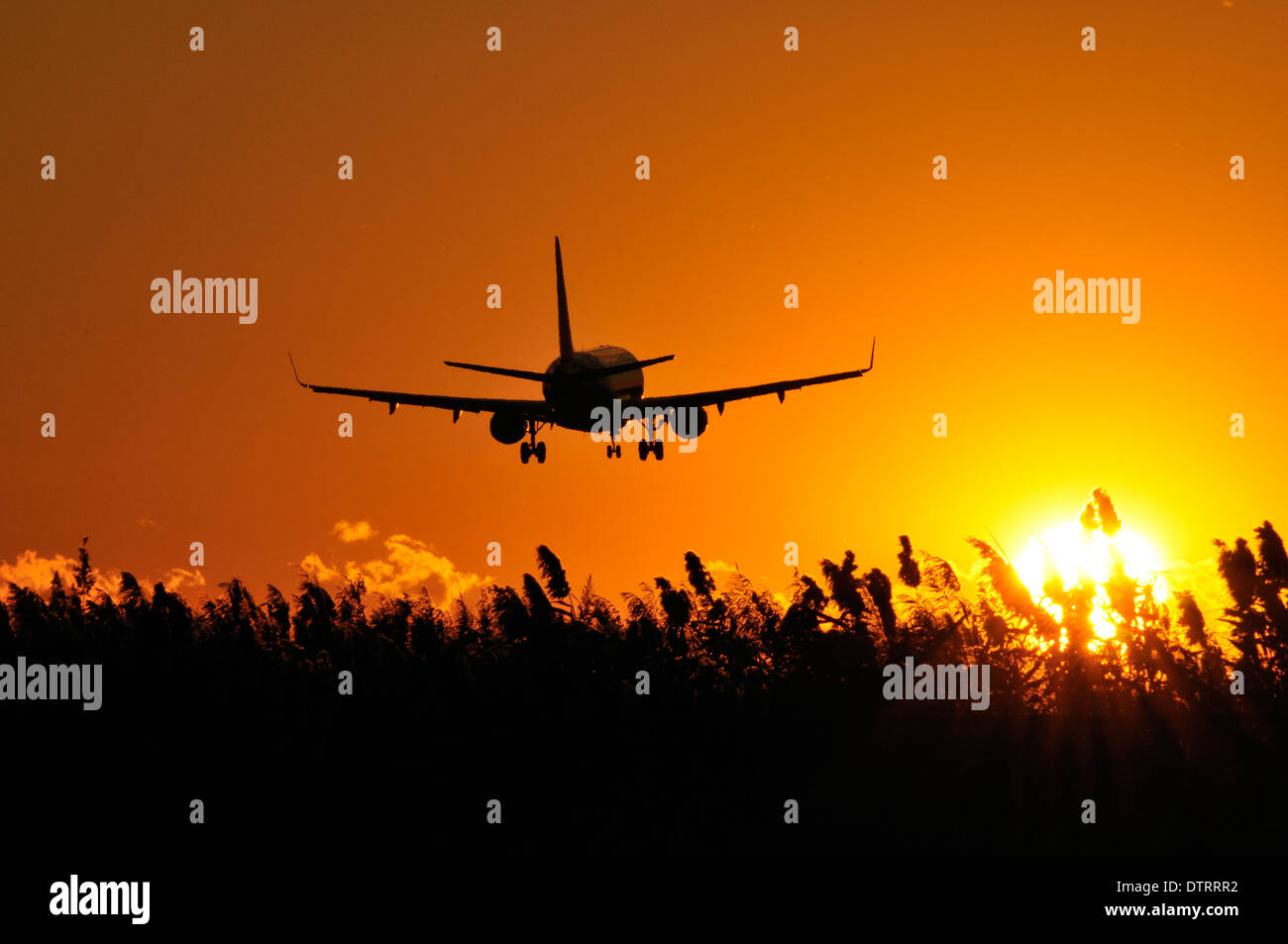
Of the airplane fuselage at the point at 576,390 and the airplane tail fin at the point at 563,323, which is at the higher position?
the airplane tail fin at the point at 563,323

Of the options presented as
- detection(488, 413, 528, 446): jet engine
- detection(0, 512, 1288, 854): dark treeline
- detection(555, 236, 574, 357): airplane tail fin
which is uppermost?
detection(555, 236, 574, 357): airplane tail fin

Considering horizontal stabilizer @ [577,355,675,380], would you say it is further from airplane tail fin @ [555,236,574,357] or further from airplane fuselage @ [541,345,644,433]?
airplane tail fin @ [555,236,574,357]

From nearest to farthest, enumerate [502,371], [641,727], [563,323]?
1. [502,371]
2. [563,323]
3. [641,727]

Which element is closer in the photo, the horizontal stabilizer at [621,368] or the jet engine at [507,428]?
the horizontal stabilizer at [621,368]

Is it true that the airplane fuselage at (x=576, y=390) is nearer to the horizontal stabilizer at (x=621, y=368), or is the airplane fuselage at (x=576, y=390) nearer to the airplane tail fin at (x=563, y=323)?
the horizontal stabilizer at (x=621, y=368)

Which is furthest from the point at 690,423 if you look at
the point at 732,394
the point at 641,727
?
the point at 641,727

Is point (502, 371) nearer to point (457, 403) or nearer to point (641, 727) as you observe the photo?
point (457, 403)

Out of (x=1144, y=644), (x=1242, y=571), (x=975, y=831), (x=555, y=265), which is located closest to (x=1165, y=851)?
(x=975, y=831)
